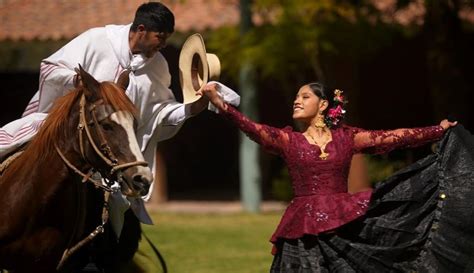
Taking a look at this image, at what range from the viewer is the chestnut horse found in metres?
7.04

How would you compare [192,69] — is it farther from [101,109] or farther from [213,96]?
[101,109]

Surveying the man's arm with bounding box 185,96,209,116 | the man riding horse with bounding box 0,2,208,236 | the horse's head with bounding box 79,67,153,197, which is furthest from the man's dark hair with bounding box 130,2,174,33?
the horse's head with bounding box 79,67,153,197

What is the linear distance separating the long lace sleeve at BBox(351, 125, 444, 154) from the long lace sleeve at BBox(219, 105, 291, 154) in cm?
49

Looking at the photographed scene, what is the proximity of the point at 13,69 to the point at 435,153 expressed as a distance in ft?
52.5

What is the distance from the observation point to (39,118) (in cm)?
796

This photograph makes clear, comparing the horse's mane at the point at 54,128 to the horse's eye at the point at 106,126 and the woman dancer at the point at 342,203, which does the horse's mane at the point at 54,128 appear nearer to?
the horse's eye at the point at 106,126

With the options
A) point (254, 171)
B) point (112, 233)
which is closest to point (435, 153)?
point (112, 233)

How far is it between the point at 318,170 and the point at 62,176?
1.63m

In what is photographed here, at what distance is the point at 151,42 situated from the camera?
26.3 feet

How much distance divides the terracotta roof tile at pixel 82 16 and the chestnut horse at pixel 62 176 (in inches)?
533

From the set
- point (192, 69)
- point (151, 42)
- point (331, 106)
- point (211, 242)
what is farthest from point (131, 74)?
point (211, 242)

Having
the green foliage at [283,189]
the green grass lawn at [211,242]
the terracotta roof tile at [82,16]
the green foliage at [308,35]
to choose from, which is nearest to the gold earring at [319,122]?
the green grass lawn at [211,242]

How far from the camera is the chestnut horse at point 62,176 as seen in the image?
7039 mm

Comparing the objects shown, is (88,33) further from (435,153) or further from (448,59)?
(448,59)
